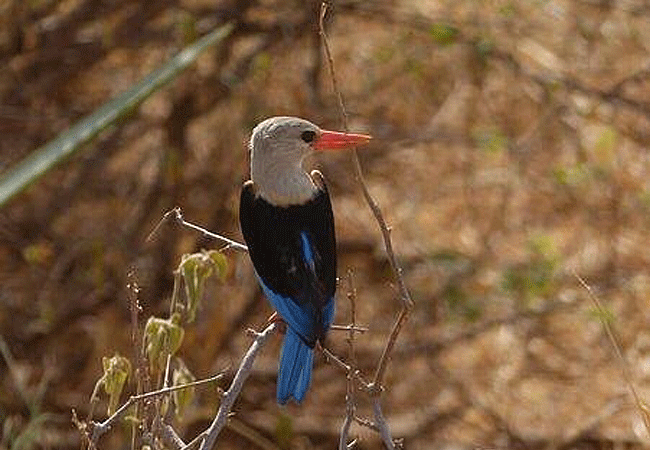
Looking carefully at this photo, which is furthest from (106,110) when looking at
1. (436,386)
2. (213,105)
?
(436,386)

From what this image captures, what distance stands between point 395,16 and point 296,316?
277cm

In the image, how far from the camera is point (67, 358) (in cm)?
492

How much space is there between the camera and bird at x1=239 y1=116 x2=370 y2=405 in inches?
84.9

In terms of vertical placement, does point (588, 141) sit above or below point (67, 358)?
above

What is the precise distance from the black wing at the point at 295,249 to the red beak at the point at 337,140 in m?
0.08

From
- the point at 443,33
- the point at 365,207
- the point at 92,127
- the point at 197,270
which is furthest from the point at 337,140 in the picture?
the point at 365,207

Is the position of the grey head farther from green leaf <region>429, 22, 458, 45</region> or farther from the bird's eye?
green leaf <region>429, 22, 458, 45</region>

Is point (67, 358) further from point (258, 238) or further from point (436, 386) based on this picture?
point (258, 238)

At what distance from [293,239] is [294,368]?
17 cm

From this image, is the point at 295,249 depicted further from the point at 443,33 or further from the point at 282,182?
the point at 443,33

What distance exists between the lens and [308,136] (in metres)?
2.22

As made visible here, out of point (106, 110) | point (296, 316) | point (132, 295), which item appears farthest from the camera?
point (106, 110)

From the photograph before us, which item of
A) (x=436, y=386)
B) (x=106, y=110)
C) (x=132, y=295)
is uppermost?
(x=132, y=295)

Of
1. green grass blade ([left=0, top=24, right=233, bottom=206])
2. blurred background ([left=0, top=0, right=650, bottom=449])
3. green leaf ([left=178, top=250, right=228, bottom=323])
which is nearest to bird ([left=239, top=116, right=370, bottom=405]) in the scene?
green leaf ([left=178, top=250, right=228, bottom=323])
